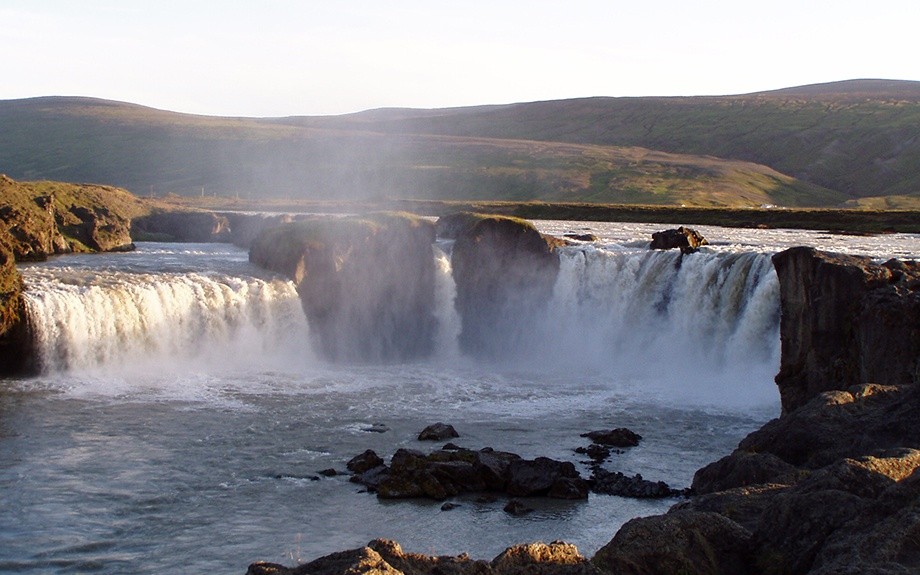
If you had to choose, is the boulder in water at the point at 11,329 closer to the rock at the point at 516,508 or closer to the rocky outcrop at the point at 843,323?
the rock at the point at 516,508

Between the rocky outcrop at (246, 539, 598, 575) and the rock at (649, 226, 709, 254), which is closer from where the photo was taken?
the rocky outcrop at (246, 539, 598, 575)

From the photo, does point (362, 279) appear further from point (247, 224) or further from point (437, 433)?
point (247, 224)

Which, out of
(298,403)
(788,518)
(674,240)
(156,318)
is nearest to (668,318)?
(674,240)

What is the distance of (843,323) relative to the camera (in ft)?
99.5

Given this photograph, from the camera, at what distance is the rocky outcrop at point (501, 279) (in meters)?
48.5

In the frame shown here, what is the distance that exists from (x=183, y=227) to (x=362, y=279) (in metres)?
28.4

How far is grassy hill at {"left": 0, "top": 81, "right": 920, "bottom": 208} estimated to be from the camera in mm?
124000

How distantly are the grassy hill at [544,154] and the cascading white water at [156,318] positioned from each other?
70838 millimetres

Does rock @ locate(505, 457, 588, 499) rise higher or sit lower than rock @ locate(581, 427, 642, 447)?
higher

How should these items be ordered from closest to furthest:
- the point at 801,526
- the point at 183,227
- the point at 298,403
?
the point at 801,526 → the point at 298,403 → the point at 183,227

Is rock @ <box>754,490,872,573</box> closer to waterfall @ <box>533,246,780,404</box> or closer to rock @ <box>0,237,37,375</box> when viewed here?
waterfall @ <box>533,246,780,404</box>

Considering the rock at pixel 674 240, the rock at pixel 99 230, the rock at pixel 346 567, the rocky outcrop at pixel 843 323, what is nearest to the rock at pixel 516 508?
the rocky outcrop at pixel 843 323

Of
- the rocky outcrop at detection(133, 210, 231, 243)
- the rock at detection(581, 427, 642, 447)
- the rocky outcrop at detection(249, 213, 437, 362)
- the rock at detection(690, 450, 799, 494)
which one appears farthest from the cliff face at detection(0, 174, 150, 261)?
the rock at detection(690, 450, 799, 494)

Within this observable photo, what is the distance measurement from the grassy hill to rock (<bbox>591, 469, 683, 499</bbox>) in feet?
281
